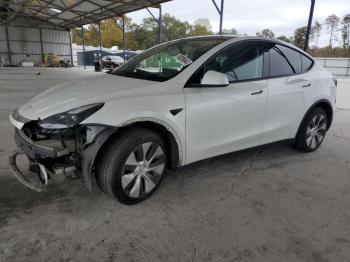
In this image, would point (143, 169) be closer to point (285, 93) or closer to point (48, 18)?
point (285, 93)

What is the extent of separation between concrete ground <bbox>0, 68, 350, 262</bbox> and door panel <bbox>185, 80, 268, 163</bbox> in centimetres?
43

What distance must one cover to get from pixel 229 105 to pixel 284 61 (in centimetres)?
118

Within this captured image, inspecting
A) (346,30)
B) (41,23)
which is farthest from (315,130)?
(346,30)

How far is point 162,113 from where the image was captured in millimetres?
2535

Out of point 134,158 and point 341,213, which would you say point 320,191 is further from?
point 134,158

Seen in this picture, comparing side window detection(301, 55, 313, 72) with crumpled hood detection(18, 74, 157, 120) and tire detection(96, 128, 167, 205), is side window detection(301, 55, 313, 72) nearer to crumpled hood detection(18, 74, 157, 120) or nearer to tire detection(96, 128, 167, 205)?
crumpled hood detection(18, 74, 157, 120)

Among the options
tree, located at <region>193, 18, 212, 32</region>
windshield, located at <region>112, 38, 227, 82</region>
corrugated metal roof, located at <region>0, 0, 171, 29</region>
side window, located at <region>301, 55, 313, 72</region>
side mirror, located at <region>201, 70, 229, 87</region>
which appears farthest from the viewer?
tree, located at <region>193, 18, 212, 32</region>

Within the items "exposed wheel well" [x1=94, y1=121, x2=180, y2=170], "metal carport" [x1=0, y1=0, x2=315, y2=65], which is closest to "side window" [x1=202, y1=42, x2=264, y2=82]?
"exposed wheel well" [x1=94, y1=121, x2=180, y2=170]

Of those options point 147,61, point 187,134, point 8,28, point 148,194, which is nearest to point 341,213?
point 187,134

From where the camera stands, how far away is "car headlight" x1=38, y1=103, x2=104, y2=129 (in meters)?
2.25

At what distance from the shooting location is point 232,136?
3096 mm

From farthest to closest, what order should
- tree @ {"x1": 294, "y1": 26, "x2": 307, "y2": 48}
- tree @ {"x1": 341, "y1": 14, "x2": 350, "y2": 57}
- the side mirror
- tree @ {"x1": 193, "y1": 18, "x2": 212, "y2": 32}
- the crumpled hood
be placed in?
tree @ {"x1": 193, "y1": 18, "x2": 212, "y2": 32} < tree @ {"x1": 294, "y1": 26, "x2": 307, "y2": 48} < tree @ {"x1": 341, "y1": 14, "x2": 350, "y2": 57} < the side mirror < the crumpled hood

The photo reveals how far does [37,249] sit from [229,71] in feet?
7.64

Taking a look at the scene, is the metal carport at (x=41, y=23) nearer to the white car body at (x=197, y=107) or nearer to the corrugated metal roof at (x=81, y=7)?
the corrugated metal roof at (x=81, y=7)
